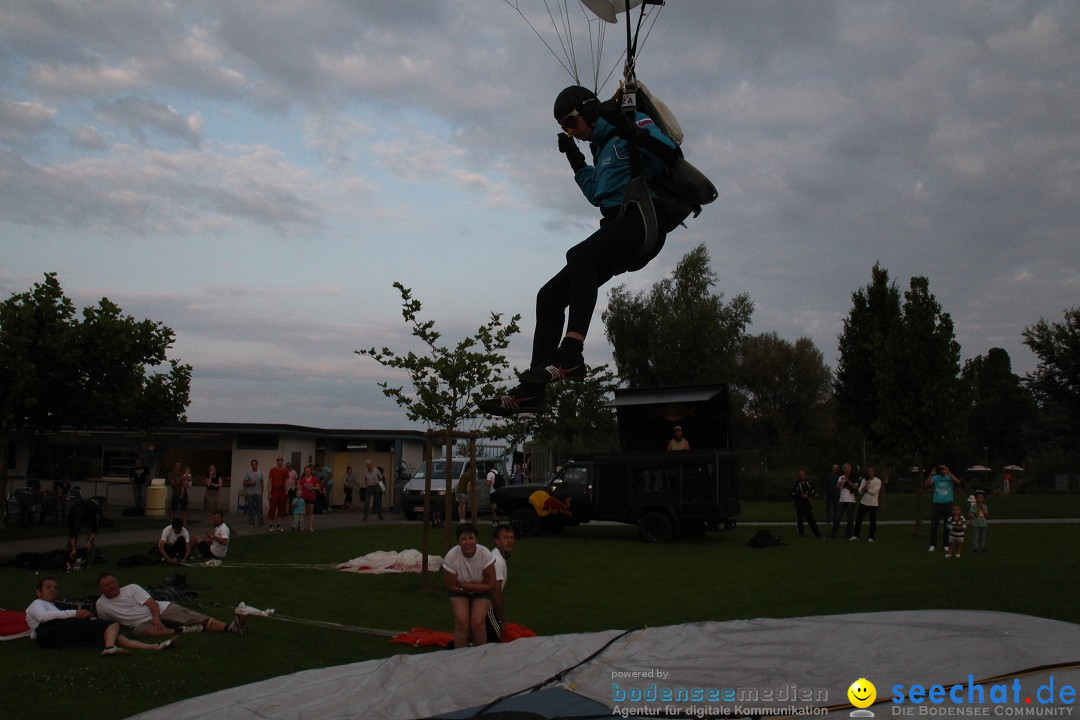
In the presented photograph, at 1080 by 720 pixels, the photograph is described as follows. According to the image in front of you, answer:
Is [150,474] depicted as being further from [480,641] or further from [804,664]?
[804,664]

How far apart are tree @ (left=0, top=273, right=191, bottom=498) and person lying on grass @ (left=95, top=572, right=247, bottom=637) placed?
992cm

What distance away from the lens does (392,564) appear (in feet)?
47.9

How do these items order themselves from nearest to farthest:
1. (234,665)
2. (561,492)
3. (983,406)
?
(234,665) → (561,492) → (983,406)

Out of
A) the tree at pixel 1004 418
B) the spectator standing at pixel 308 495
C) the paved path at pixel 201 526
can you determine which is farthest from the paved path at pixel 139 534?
the tree at pixel 1004 418

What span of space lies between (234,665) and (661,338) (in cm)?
3007

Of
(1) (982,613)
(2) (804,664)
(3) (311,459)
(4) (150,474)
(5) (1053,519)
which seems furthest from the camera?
(3) (311,459)

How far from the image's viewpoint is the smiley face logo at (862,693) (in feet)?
15.3

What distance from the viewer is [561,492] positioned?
20547 mm

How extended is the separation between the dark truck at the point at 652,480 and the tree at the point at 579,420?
513 inches

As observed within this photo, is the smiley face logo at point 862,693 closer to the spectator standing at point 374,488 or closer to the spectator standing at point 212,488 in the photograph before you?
the spectator standing at point 212,488

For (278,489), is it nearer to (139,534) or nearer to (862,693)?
(139,534)

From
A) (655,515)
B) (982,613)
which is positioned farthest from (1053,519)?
(982,613)

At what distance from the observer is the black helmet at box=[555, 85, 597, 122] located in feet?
16.6

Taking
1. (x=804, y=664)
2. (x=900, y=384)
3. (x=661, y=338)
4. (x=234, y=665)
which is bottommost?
(x=234, y=665)
